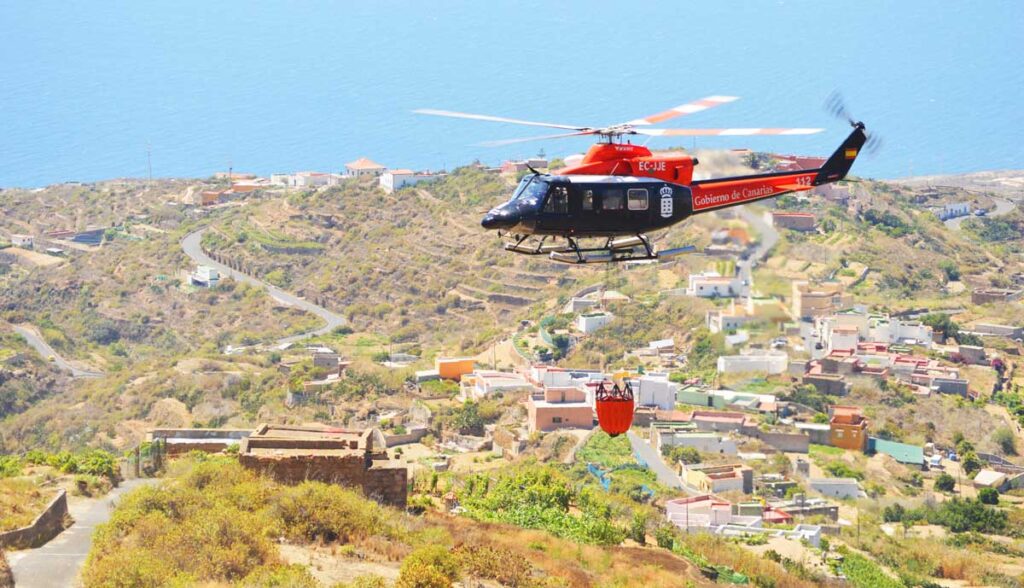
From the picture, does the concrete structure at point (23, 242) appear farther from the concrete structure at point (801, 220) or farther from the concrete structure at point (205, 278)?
the concrete structure at point (801, 220)

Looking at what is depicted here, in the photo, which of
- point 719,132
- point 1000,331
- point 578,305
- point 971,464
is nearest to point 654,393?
point 971,464

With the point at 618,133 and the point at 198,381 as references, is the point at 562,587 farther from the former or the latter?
the point at 198,381

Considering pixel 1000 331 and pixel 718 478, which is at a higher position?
pixel 1000 331

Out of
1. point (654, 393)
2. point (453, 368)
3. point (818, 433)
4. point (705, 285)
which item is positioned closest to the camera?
point (818, 433)

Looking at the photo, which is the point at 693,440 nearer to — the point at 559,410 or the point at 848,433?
the point at 559,410

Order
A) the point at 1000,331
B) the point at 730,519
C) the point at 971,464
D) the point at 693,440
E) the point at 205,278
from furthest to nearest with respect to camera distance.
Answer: the point at 205,278 < the point at 1000,331 < the point at 971,464 < the point at 693,440 < the point at 730,519

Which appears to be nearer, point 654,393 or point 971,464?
point 971,464

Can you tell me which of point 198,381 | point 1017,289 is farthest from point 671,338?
point 1017,289
